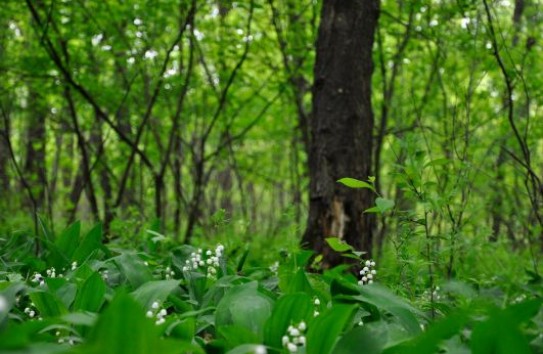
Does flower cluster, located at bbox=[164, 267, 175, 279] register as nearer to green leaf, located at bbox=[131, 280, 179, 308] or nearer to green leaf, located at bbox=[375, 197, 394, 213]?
green leaf, located at bbox=[131, 280, 179, 308]

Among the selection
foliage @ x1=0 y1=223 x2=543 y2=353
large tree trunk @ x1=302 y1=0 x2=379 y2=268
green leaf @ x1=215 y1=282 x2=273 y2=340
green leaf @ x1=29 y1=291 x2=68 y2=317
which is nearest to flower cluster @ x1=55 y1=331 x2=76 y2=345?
foliage @ x1=0 y1=223 x2=543 y2=353

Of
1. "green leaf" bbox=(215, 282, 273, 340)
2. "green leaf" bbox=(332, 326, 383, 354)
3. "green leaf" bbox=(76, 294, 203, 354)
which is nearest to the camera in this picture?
"green leaf" bbox=(76, 294, 203, 354)

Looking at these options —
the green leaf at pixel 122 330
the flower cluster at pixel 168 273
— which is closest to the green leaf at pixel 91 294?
the flower cluster at pixel 168 273

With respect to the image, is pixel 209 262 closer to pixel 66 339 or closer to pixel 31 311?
pixel 31 311

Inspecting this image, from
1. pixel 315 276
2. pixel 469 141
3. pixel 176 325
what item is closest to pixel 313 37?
pixel 469 141

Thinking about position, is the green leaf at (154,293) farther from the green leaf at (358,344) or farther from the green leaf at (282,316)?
the green leaf at (358,344)

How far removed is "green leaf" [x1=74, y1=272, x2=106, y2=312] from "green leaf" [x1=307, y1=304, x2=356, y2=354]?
786mm

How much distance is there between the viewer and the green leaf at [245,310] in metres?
1.86

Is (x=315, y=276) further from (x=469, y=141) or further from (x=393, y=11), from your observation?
(x=393, y=11)

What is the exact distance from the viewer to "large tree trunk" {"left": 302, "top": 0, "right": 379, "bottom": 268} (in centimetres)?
390

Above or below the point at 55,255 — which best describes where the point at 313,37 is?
above

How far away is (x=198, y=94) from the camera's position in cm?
734

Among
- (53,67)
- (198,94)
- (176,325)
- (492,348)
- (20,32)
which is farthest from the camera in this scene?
(20,32)

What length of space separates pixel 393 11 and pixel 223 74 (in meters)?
1.96
